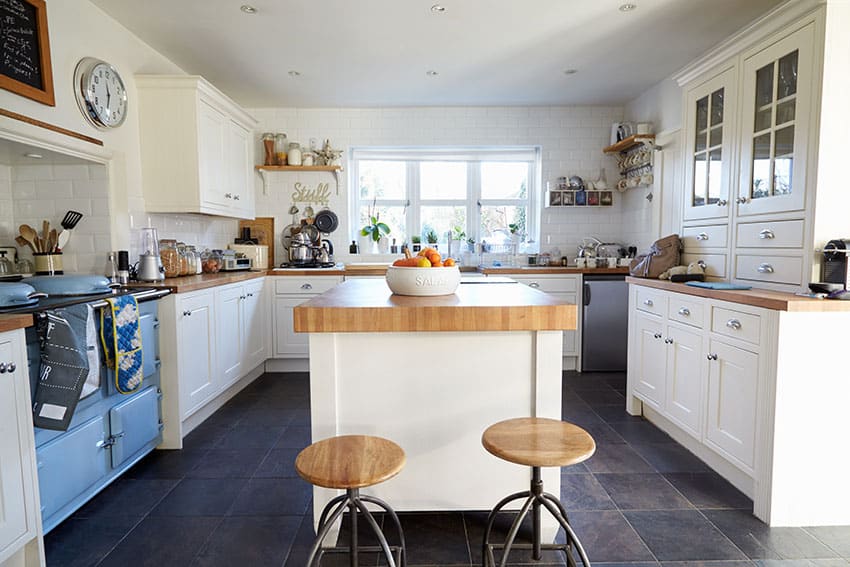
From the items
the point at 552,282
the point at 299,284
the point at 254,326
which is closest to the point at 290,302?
the point at 299,284

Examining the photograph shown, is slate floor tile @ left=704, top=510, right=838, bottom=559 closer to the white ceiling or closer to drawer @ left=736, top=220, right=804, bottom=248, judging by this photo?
drawer @ left=736, top=220, right=804, bottom=248

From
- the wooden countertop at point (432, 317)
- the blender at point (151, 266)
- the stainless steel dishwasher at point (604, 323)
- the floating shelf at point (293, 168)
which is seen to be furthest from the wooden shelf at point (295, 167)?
the wooden countertop at point (432, 317)

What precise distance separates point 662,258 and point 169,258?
3403mm

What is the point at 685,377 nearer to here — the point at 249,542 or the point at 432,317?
the point at 432,317

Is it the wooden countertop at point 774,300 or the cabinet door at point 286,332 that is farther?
the cabinet door at point 286,332

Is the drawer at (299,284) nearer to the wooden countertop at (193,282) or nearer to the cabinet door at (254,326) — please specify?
the cabinet door at (254,326)

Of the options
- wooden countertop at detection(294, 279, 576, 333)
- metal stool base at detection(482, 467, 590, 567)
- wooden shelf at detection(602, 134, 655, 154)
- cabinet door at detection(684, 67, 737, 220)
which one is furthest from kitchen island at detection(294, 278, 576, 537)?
wooden shelf at detection(602, 134, 655, 154)

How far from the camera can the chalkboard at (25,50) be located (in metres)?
2.14

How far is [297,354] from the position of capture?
14.2 feet

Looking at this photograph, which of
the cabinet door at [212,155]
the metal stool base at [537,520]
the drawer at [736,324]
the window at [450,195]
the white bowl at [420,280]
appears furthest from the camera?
the window at [450,195]

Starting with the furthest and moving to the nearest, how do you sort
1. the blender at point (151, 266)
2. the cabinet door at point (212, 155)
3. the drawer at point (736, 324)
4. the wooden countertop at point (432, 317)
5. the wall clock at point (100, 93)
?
the cabinet door at point (212, 155)
the blender at point (151, 266)
the wall clock at point (100, 93)
the drawer at point (736, 324)
the wooden countertop at point (432, 317)

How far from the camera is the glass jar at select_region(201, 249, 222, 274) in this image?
384cm

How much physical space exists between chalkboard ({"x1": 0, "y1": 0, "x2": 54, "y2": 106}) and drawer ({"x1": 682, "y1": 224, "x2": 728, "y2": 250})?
3766 millimetres

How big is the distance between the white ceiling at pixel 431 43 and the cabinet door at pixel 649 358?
192cm
